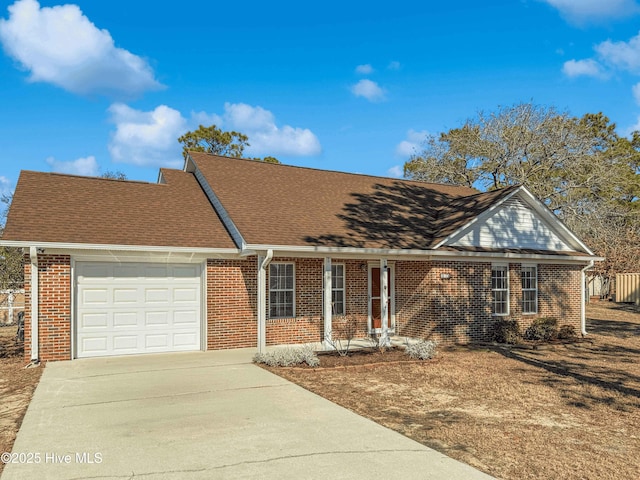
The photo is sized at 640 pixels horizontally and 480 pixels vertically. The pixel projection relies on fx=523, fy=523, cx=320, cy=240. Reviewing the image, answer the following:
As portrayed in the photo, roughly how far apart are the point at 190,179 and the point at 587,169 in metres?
22.4

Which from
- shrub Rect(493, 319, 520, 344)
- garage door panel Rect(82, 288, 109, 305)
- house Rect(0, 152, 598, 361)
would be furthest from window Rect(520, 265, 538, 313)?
garage door panel Rect(82, 288, 109, 305)

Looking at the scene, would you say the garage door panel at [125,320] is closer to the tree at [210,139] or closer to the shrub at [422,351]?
the shrub at [422,351]

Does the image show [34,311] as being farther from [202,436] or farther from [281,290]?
[202,436]

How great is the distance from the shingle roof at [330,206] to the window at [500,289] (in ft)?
6.21

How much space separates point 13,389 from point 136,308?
3.79 meters

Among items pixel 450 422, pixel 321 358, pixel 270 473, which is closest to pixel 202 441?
pixel 270 473

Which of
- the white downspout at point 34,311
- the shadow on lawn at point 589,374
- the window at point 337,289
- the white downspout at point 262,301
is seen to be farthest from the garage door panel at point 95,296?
the shadow on lawn at point 589,374

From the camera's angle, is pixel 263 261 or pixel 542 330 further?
pixel 542 330

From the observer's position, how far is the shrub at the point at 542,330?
15.2 metres

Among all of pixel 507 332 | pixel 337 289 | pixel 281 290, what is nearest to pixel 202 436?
pixel 281 290

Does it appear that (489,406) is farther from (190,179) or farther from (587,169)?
(587,169)

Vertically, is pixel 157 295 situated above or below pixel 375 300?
above

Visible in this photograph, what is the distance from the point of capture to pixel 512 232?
1627 cm

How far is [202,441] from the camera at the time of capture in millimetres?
6055
